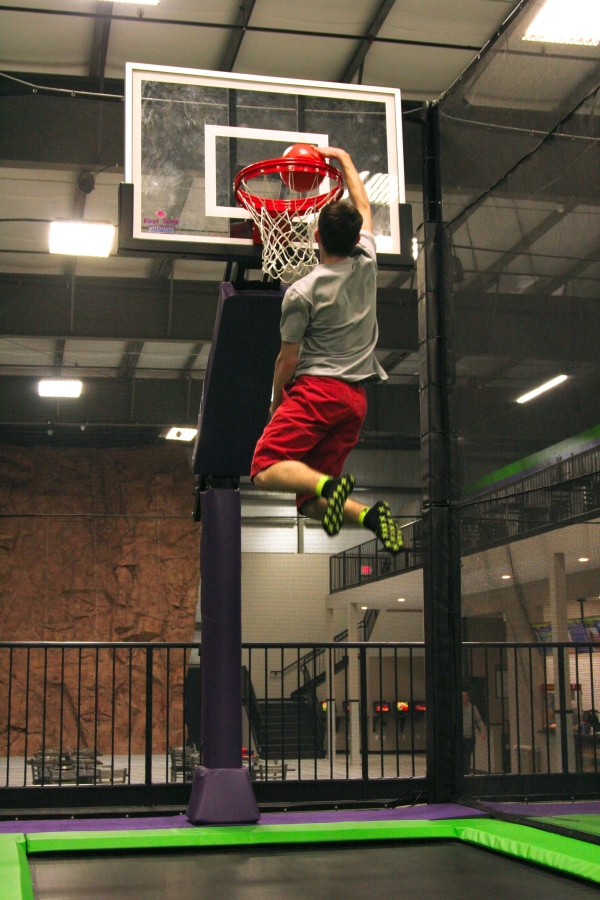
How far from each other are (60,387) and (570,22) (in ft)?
30.7

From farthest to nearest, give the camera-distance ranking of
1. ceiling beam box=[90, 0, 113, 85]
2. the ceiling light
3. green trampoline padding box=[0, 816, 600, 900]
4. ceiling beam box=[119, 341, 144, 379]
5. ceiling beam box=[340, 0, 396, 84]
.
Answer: the ceiling light < ceiling beam box=[119, 341, 144, 379] < ceiling beam box=[340, 0, 396, 84] < ceiling beam box=[90, 0, 113, 85] < green trampoline padding box=[0, 816, 600, 900]

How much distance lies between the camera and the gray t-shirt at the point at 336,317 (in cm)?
308

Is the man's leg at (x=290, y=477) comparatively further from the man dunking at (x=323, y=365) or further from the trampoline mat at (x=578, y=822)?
the trampoline mat at (x=578, y=822)

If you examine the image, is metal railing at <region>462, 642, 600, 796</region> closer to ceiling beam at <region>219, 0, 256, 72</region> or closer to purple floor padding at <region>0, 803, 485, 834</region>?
purple floor padding at <region>0, 803, 485, 834</region>

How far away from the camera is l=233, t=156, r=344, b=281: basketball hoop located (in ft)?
12.7

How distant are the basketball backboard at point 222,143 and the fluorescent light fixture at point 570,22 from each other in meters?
0.87

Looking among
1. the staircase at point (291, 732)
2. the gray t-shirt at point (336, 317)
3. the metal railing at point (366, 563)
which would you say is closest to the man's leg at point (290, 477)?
the gray t-shirt at point (336, 317)

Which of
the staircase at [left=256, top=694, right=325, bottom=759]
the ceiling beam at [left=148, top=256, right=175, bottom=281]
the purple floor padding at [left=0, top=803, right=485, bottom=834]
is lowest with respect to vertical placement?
the staircase at [left=256, top=694, right=325, bottom=759]

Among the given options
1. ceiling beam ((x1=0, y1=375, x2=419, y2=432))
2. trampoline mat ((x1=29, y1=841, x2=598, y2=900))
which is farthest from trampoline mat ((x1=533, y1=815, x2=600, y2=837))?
ceiling beam ((x1=0, y1=375, x2=419, y2=432))

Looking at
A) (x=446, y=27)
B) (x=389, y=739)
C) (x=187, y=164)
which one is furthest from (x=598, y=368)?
(x=389, y=739)

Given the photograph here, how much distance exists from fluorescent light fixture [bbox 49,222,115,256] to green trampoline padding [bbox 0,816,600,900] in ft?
17.5

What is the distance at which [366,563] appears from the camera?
1540cm

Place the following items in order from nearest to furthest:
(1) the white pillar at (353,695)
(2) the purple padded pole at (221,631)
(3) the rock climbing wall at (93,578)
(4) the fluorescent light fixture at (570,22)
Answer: (4) the fluorescent light fixture at (570,22) → (2) the purple padded pole at (221,631) → (3) the rock climbing wall at (93,578) → (1) the white pillar at (353,695)

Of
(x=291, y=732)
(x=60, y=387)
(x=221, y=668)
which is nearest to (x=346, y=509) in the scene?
(x=221, y=668)
